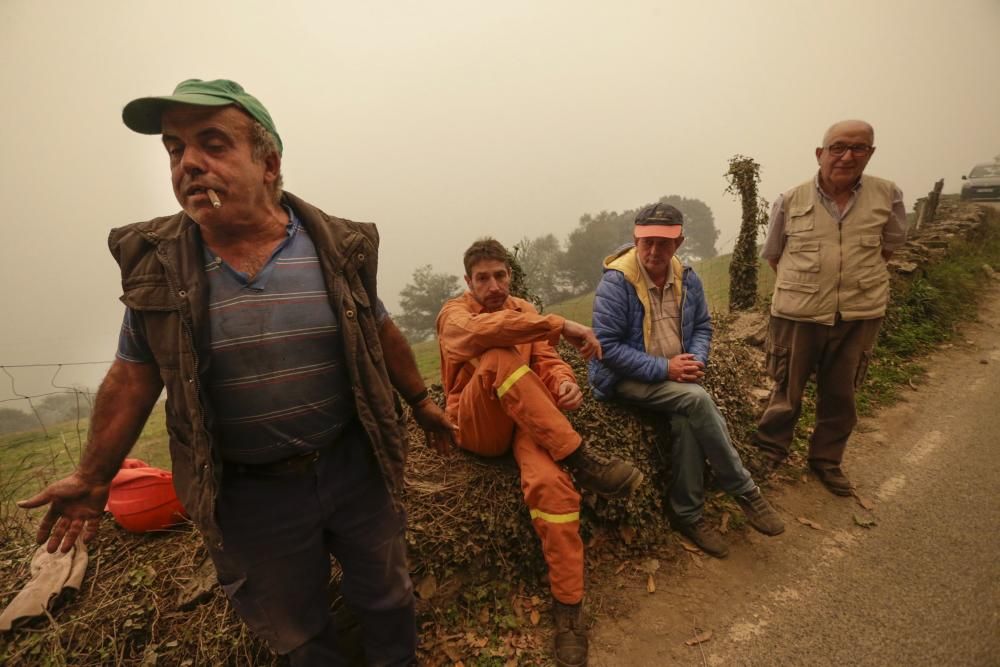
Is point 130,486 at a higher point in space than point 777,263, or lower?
lower

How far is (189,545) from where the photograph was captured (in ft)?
8.44

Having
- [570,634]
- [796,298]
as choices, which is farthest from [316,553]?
[796,298]

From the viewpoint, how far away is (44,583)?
230 centimetres

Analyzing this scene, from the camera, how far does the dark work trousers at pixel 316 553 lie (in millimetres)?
1750

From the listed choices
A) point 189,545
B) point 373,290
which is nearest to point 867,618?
point 373,290

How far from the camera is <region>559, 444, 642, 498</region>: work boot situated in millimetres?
2594

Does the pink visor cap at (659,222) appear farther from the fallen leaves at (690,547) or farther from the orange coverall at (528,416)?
the fallen leaves at (690,547)

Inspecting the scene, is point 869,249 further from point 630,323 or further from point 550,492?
point 550,492

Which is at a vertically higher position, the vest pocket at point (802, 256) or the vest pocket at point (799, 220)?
the vest pocket at point (799, 220)

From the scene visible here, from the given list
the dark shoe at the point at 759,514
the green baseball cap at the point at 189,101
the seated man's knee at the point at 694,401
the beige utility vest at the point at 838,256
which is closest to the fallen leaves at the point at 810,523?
the dark shoe at the point at 759,514

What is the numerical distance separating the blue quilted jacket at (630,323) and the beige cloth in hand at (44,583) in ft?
10.6

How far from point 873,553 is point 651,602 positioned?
5.05 feet

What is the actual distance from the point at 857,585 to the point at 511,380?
2449 millimetres

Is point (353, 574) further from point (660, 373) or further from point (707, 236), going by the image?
point (707, 236)
